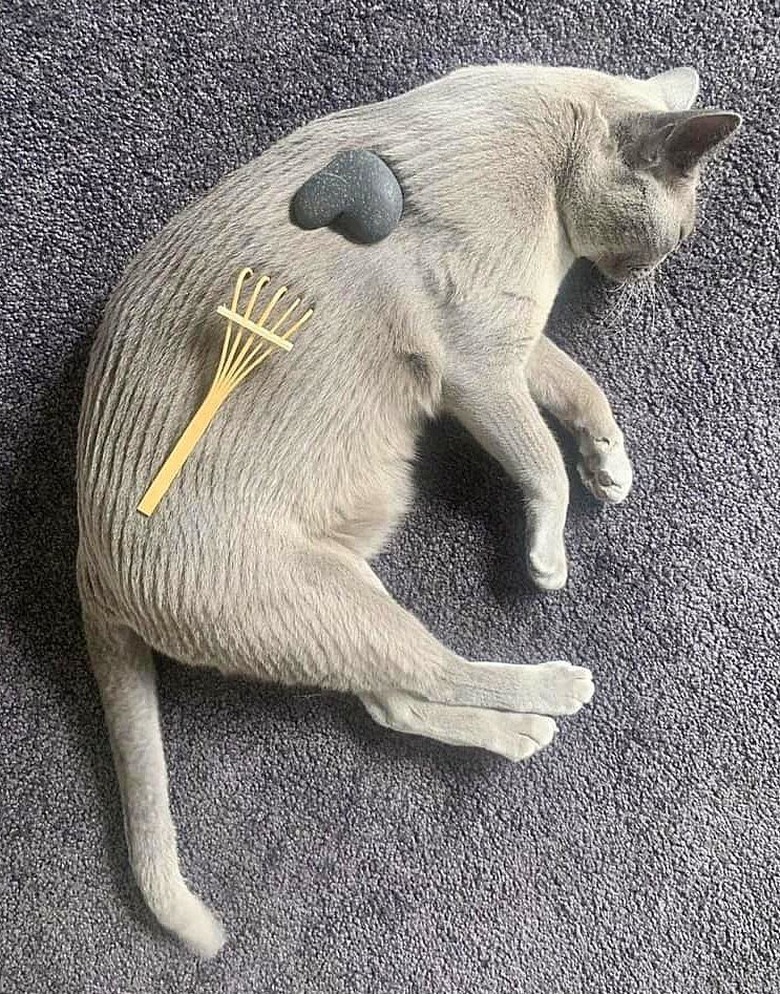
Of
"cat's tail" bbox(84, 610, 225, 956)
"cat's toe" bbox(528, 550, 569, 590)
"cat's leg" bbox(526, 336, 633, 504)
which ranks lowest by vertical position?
"cat's tail" bbox(84, 610, 225, 956)

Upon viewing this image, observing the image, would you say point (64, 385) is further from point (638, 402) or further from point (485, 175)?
point (638, 402)

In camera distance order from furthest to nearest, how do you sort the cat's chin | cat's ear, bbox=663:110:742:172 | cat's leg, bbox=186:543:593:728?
the cat's chin → cat's leg, bbox=186:543:593:728 → cat's ear, bbox=663:110:742:172

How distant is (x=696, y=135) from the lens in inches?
39.6

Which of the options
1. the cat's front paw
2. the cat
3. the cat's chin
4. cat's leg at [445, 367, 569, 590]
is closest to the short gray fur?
the cat

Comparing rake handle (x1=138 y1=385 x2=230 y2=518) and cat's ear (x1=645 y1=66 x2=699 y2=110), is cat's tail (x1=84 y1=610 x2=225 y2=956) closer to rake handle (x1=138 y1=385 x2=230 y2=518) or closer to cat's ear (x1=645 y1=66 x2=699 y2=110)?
rake handle (x1=138 y1=385 x2=230 y2=518)

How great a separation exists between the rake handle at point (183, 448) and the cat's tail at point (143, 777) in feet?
0.90

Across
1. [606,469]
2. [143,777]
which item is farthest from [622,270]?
[143,777]

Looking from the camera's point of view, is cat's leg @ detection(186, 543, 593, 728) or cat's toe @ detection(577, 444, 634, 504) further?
cat's toe @ detection(577, 444, 634, 504)

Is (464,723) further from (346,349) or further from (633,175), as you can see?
(633,175)

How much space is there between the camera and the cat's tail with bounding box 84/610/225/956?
4.08 ft

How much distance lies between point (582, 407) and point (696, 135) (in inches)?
15.0

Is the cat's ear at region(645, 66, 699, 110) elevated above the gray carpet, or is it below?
above

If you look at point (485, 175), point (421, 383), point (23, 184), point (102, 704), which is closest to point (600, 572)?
point (421, 383)

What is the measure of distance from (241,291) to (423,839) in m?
0.83
